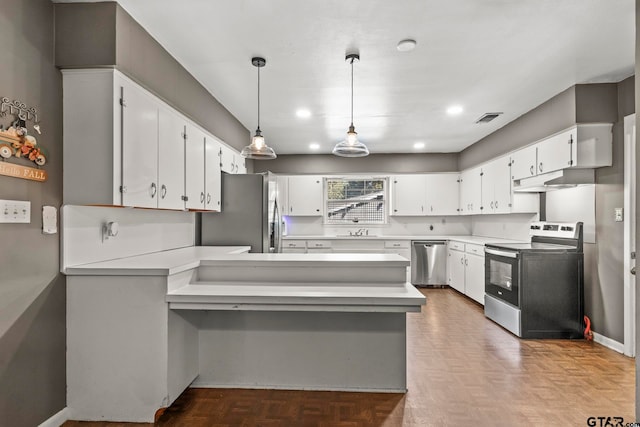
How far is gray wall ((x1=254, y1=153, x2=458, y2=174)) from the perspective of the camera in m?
6.70

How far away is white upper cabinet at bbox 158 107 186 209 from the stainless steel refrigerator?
0.93m

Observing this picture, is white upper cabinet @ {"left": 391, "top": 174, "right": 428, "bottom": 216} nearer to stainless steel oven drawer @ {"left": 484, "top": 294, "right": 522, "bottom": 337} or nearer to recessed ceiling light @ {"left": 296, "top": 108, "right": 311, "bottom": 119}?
stainless steel oven drawer @ {"left": 484, "top": 294, "right": 522, "bottom": 337}

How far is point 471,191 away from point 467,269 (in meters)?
1.42

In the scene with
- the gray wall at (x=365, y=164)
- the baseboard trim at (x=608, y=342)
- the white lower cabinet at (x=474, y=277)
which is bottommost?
the baseboard trim at (x=608, y=342)

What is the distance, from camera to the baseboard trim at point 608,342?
3.22m

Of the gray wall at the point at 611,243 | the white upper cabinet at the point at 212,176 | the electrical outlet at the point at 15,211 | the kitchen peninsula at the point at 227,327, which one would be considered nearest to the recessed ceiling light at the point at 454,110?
the gray wall at the point at 611,243

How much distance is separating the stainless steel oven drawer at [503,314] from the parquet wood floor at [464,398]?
383mm

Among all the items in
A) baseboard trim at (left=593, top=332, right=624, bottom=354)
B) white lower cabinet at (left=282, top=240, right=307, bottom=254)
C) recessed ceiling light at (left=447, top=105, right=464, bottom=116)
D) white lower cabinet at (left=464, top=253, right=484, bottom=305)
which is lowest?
baseboard trim at (left=593, top=332, right=624, bottom=354)

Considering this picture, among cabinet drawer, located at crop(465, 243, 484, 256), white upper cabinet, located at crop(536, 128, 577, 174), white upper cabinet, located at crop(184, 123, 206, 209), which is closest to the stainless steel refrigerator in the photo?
white upper cabinet, located at crop(184, 123, 206, 209)

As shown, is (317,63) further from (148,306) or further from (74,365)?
(74,365)

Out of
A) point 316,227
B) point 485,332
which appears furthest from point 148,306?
point 316,227

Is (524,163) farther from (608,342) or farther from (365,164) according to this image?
(365,164)

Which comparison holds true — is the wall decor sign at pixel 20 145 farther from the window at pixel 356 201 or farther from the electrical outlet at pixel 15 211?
the window at pixel 356 201

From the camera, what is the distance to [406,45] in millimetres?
2637
